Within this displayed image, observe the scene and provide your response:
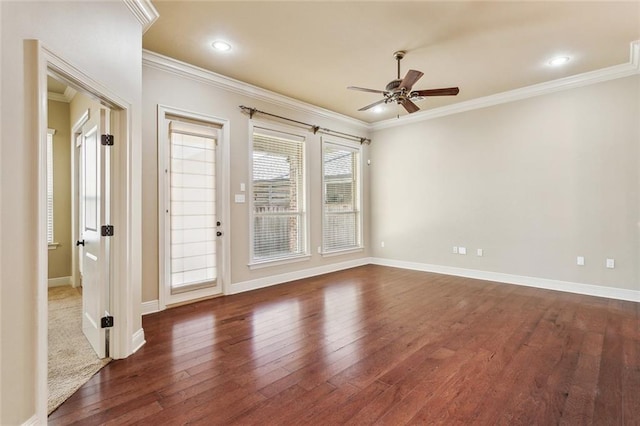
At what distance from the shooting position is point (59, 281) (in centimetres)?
494

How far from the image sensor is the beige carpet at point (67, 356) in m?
2.12

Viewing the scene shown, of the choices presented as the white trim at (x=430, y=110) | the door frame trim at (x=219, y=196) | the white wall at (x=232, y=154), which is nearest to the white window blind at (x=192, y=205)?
the door frame trim at (x=219, y=196)

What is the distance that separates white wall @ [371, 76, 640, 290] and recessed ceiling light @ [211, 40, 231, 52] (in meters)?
4.00

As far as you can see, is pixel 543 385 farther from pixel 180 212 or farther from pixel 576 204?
pixel 180 212

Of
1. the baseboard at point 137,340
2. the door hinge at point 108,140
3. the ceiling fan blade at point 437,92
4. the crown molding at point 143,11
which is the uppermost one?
the crown molding at point 143,11

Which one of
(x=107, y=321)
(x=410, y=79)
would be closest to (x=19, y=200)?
(x=107, y=321)

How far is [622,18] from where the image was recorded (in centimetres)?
300

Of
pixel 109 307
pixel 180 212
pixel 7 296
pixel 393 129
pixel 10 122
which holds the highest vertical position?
pixel 393 129

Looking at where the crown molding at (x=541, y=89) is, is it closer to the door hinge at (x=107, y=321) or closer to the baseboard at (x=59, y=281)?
the door hinge at (x=107, y=321)

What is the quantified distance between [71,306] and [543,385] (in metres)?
5.05

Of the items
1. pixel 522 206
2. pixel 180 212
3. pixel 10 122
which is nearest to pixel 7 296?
pixel 10 122

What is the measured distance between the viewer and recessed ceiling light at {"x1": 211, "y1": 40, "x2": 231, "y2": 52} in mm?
3416

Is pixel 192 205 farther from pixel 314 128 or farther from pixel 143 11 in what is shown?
pixel 314 128

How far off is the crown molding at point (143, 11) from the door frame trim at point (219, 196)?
114cm
